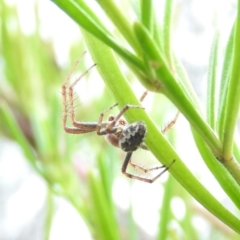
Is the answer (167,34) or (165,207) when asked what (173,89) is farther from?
(165,207)

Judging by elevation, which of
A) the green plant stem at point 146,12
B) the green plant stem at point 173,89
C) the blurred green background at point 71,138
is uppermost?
the green plant stem at point 146,12

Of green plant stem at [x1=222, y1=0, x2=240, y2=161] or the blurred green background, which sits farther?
the blurred green background

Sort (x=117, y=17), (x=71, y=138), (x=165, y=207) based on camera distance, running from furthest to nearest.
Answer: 1. (x=71, y=138)
2. (x=165, y=207)
3. (x=117, y=17)

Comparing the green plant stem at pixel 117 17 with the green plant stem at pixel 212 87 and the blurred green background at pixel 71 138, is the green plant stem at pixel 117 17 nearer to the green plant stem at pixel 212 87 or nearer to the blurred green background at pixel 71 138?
the green plant stem at pixel 212 87

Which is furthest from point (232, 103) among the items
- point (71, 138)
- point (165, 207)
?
point (71, 138)

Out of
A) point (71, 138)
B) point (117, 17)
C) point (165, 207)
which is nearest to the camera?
point (117, 17)

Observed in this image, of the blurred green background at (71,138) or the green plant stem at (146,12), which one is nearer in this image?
the green plant stem at (146,12)

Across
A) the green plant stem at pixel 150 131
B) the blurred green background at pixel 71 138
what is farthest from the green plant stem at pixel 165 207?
the green plant stem at pixel 150 131

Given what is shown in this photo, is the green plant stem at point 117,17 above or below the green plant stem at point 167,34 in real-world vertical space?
above

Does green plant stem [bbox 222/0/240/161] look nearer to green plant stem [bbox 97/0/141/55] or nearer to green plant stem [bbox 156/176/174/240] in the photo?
green plant stem [bbox 97/0/141/55]

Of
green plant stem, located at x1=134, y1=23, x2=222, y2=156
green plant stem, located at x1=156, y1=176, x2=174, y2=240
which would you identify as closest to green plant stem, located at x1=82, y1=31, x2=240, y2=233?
green plant stem, located at x1=134, y1=23, x2=222, y2=156
